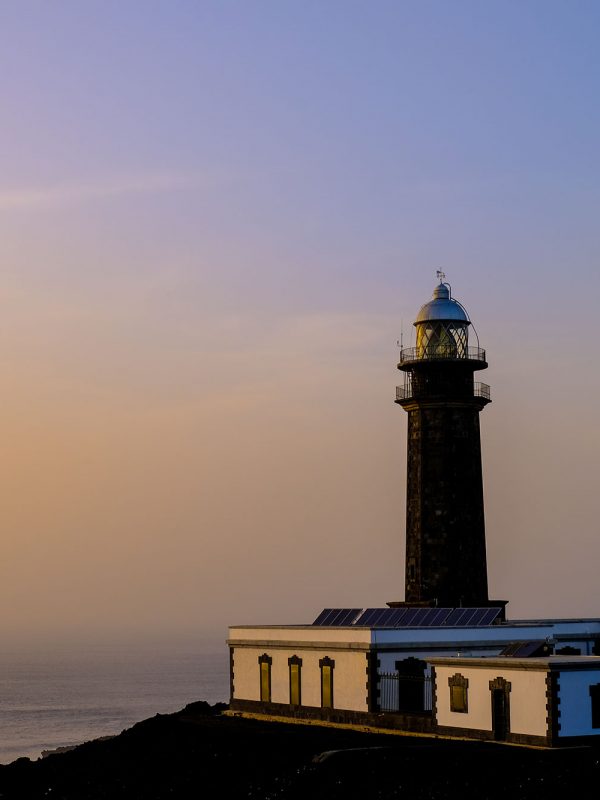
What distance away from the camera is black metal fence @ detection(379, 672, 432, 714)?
1854 inches

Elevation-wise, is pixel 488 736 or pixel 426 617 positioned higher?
pixel 426 617

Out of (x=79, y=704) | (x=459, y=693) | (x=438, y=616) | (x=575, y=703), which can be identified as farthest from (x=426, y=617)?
(x=79, y=704)

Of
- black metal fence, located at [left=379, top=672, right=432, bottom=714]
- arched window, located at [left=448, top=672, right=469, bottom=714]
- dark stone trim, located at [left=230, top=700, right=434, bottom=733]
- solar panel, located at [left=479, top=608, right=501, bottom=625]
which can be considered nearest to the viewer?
arched window, located at [left=448, top=672, right=469, bottom=714]

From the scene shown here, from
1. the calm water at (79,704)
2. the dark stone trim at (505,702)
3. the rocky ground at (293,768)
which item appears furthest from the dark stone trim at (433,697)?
the calm water at (79,704)

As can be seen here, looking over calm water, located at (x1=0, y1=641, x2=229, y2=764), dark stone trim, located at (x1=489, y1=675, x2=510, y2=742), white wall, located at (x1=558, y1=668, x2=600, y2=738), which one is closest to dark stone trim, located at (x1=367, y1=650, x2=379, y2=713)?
dark stone trim, located at (x1=489, y1=675, x2=510, y2=742)

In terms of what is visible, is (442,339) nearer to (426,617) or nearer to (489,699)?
(426,617)

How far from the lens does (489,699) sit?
4266 cm

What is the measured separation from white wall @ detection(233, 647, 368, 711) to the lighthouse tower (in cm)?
565

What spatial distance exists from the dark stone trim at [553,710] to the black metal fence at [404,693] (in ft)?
22.8

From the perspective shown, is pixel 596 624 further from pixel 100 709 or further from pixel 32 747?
pixel 100 709

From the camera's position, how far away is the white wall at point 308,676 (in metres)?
47.6

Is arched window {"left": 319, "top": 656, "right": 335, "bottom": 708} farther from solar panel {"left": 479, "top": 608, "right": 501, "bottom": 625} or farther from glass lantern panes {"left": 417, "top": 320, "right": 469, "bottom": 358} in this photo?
glass lantern panes {"left": 417, "top": 320, "right": 469, "bottom": 358}

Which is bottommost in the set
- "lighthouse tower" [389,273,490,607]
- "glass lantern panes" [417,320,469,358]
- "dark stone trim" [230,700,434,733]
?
"dark stone trim" [230,700,434,733]

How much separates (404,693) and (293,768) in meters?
8.31
